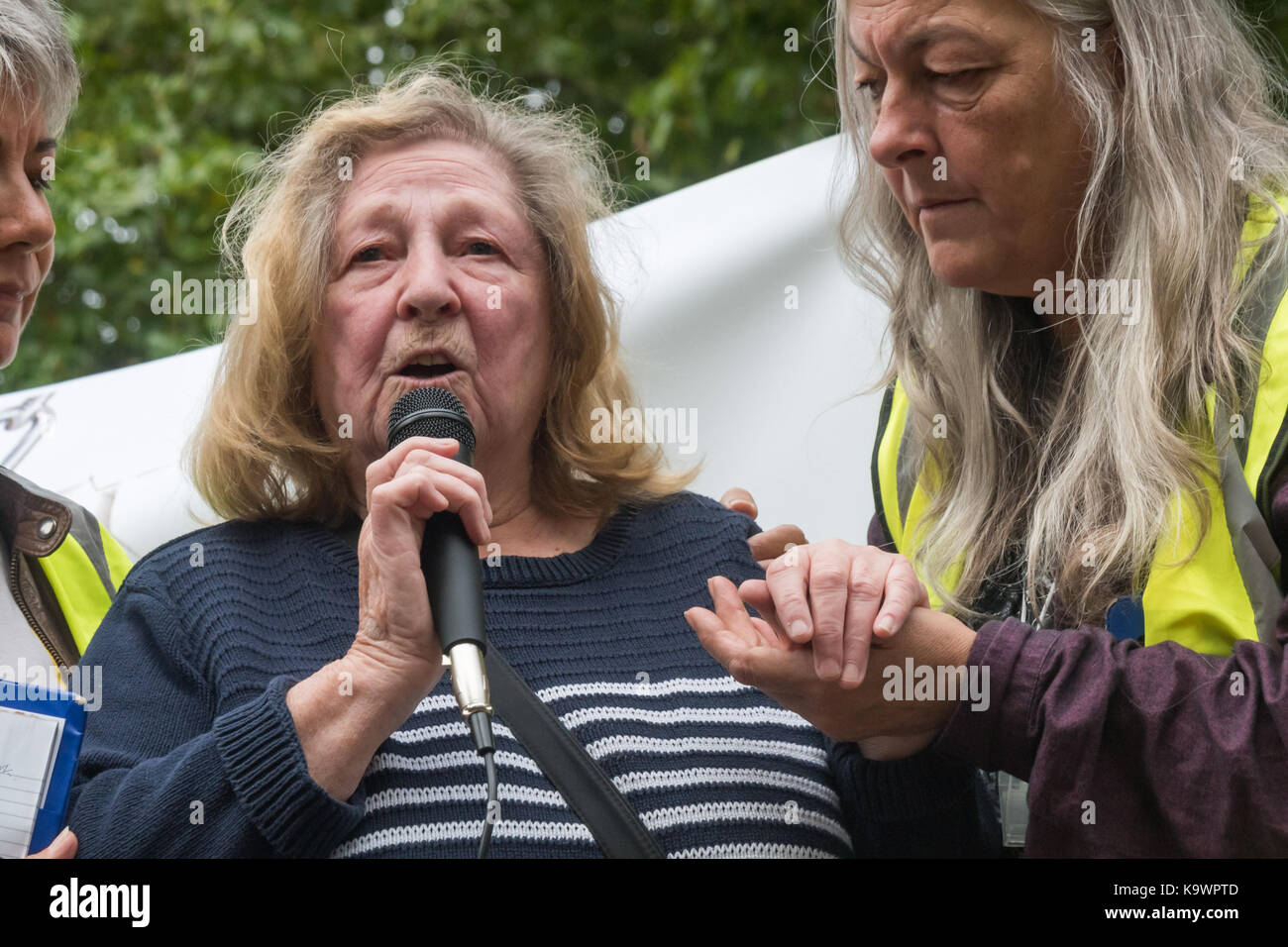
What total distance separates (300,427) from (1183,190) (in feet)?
4.39

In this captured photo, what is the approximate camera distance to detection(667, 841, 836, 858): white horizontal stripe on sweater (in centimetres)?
208

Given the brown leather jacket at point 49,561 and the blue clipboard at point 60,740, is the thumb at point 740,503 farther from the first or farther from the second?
the blue clipboard at point 60,740

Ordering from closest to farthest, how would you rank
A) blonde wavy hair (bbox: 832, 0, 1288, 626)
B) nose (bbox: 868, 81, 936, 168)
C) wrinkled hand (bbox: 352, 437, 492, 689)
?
wrinkled hand (bbox: 352, 437, 492, 689) < blonde wavy hair (bbox: 832, 0, 1288, 626) < nose (bbox: 868, 81, 936, 168)

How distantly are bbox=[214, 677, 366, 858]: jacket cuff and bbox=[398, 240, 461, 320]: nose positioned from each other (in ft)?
2.07

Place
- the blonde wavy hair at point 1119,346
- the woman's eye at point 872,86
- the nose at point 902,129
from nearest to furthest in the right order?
the blonde wavy hair at point 1119,346 < the nose at point 902,129 < the woman's eye at point 872,86

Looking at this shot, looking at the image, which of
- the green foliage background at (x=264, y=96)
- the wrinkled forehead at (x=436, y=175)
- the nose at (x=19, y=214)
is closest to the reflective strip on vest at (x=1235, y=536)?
the wrinkled forehead at (x=436, y=175)

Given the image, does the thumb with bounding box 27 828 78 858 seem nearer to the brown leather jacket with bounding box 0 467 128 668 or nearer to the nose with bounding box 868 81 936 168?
the brown leather jacket with bounding box 0 467 128 668

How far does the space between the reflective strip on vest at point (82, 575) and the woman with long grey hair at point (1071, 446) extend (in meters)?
1.15

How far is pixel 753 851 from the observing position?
212cm

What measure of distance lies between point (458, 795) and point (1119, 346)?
3.47 feet

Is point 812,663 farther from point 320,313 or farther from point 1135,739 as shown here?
point 320,313

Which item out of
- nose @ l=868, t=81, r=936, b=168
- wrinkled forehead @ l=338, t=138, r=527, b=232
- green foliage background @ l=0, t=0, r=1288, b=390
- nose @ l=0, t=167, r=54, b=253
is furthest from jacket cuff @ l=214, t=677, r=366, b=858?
green foliage background @ l=0, t=0, r=1288, b=390

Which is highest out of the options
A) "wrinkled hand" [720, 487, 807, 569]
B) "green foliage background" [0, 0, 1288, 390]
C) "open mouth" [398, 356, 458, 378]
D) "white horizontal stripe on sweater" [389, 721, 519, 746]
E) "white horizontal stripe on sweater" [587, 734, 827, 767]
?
"green foliage background" [0, 0, 1288, 390]

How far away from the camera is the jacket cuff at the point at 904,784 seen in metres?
2.16
